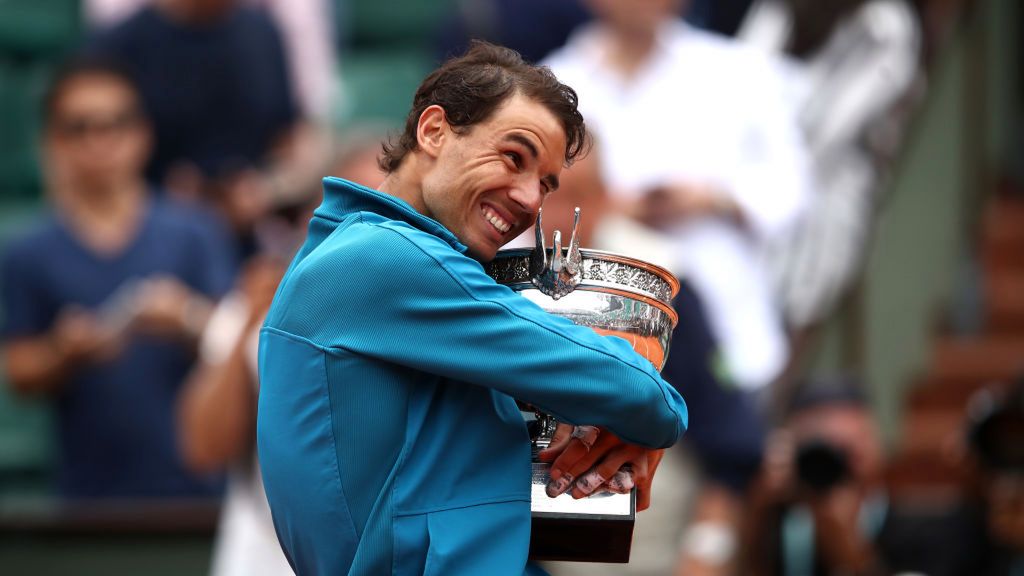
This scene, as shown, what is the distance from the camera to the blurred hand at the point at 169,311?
563 centimetres

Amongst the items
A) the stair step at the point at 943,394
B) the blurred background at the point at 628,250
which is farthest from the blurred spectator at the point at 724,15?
the stair step at the point at 943,394

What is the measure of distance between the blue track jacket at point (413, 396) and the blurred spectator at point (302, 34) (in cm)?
479

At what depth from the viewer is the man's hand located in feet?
7.93

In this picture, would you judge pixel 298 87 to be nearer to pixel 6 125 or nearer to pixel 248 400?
pixel 6 125

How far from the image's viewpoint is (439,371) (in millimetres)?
2283

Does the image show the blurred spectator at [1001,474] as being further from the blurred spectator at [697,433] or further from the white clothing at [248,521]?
the white clothing at [248,521]

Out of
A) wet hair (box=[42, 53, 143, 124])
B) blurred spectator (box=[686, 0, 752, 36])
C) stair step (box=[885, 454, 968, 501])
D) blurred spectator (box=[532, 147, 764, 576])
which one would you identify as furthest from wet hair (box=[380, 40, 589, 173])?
stair step (box=[885, 454, 968, 501])

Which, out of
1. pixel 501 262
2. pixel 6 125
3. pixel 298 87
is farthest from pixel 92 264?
pixel 501 262

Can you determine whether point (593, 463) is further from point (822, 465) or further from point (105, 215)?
point (105, 215)

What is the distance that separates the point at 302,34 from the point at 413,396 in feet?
17.0

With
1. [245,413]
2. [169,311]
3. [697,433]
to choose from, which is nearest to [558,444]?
[245,413]

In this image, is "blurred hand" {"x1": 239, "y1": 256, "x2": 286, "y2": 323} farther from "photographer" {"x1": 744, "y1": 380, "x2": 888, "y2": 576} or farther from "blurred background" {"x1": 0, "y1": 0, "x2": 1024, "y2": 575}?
"photographer" {"x1": 744, "y1": 380, "x2": 888, "y2": 576}

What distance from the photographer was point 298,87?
7051 millimetres

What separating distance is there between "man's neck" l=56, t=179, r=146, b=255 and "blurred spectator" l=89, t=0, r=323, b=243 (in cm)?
59
